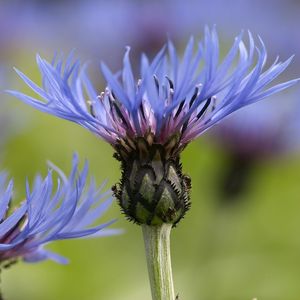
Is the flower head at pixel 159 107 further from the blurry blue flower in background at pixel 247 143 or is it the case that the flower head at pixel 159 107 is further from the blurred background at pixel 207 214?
the blurry blue flower in background at pixel 247 143

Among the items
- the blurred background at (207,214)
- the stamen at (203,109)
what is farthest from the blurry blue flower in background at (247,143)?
the stamen at (203,109)

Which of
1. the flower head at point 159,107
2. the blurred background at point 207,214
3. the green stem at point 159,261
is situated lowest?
the green stem at point 159,261

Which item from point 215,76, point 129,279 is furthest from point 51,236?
point 129,279

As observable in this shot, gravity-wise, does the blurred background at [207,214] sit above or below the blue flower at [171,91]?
above

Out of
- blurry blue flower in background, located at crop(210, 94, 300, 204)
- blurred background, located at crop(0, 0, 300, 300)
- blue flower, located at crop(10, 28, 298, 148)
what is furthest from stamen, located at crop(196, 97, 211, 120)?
blurry blue flower in background, located at crop(210, 94, 300, 204)

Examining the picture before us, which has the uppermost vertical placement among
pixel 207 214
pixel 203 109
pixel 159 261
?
pixel 207 214

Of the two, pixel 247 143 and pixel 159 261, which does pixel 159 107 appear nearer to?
pixel 159 261

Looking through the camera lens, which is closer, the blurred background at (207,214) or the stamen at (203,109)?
the stamen at (203,109)

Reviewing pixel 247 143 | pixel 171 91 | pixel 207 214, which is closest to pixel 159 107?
pixel 171 91
